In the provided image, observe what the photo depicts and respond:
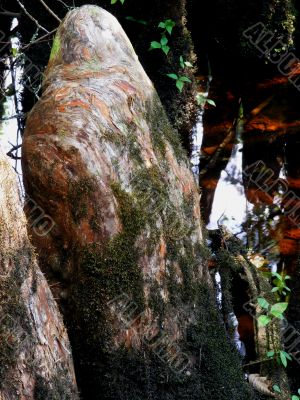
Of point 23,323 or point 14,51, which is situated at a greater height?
point 14,51

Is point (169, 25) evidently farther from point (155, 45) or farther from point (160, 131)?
point (160, 131)

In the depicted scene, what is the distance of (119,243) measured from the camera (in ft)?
8.98

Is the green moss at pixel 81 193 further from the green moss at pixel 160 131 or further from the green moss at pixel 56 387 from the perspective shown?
the green moss at pixel 56 387

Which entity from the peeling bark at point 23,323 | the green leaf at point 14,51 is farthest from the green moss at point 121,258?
the green leaf at point 14,51

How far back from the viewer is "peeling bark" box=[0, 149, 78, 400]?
2.24 m

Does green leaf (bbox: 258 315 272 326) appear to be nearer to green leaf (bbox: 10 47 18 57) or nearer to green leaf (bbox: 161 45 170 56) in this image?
green leaf (bbox: 161 45 170 56)

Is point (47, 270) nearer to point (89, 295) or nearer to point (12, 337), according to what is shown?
point (89, 295)

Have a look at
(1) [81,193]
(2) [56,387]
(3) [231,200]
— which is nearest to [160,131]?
(1) [81,193]

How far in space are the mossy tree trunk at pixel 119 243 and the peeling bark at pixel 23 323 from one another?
0.29 metres

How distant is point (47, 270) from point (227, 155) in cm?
368

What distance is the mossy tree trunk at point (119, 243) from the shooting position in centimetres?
271

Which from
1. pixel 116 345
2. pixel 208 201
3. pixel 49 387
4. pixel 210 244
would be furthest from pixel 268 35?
pixel 49 387

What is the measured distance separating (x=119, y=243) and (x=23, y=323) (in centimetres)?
63

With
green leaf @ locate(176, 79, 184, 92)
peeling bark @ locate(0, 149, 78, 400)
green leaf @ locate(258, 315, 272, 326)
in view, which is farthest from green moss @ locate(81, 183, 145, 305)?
green leaf @ locate(176, 79, 184, 92)
